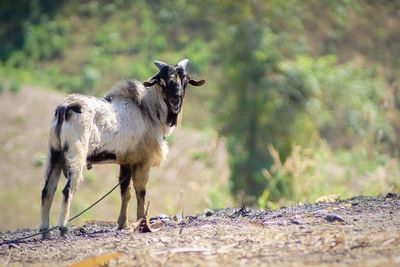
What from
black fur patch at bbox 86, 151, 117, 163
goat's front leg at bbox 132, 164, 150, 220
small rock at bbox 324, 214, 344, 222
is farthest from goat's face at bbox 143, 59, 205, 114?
small rock at bbox 324, 214, 344, 222

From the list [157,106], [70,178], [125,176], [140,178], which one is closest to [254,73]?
[157,106]

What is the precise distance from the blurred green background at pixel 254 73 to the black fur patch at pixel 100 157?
1.51m

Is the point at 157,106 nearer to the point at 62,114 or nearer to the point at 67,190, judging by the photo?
the point at 62,114

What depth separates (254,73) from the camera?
20609 mm

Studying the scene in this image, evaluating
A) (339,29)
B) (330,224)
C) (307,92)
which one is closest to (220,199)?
(307,92)

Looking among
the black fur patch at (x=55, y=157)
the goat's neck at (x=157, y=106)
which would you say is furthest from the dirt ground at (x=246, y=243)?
the goat's neck at (x=157, y=106)

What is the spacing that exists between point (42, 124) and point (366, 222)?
55.3 ft

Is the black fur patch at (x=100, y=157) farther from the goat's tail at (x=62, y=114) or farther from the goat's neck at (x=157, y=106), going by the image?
the goat's neck at (x=157, y=106)

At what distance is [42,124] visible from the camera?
23.7 metres

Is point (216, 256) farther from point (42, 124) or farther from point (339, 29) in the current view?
point (339, 29)

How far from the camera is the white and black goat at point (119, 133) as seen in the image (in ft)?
30.0

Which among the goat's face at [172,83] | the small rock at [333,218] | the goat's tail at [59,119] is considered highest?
the goat's face at [172,83]

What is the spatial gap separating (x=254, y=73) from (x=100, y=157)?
11.4 m

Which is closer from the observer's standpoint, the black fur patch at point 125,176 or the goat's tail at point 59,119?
the goat's tail at point 59,119
